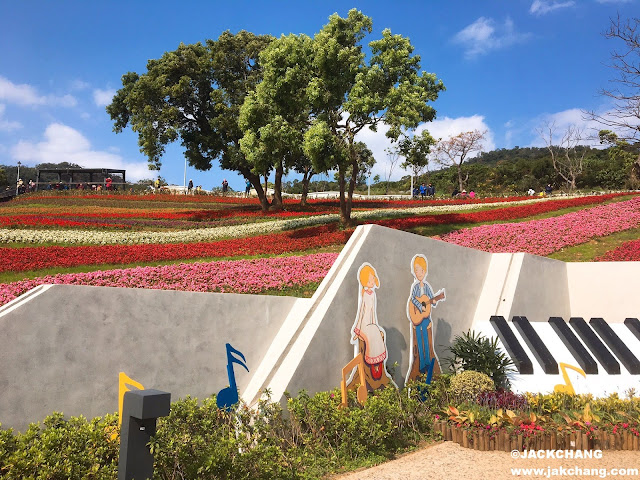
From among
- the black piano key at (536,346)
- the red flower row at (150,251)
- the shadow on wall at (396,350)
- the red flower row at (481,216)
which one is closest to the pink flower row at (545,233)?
the red flower row at (481,216)

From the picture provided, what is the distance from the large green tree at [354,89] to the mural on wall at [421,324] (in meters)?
10.2

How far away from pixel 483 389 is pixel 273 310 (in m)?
3.86

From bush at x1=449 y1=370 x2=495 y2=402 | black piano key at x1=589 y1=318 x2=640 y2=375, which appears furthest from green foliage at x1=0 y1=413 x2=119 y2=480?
black piano key at x1=589 y1=318 x2=640 y2=375

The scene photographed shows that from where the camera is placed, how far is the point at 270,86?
21266mm

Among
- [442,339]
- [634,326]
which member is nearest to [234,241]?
[442,339]

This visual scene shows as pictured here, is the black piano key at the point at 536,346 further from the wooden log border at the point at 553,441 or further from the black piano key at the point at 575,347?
the wooden log border at the point at 553,441

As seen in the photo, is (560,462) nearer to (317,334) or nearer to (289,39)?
(317,334)

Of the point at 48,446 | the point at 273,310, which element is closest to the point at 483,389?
the point at 273,310

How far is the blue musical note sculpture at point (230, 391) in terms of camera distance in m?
7.50

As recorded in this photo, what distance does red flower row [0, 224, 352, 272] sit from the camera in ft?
44.6

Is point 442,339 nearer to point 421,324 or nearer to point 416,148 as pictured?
point 421,324

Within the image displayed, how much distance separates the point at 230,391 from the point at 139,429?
3386 millimetres

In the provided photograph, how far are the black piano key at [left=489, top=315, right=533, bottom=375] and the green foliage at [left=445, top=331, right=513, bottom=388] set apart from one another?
221 millimetres

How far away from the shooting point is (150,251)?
16.0 metres
